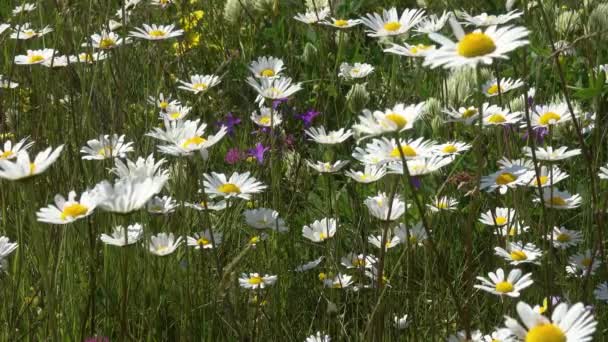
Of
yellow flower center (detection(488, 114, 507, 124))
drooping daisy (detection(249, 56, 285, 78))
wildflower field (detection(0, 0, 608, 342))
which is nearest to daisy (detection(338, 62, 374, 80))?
wildflower field (detection(0, 0, 608, 342))

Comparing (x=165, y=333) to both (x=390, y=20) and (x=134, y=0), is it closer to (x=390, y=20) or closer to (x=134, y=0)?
(x=390, y=20)

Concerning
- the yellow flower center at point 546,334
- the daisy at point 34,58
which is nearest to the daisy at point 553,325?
the yellow flower center at point 546,334

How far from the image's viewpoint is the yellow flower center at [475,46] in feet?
3.90

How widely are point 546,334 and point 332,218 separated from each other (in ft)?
3.90

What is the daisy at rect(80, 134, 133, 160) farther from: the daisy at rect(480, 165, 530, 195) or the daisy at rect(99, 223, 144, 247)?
the daisy at rect(480, 165, 530, 195)

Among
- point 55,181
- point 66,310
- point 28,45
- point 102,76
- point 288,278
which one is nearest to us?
point 66,310

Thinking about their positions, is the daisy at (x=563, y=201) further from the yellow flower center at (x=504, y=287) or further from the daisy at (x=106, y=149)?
the daisy at (x=106, y=149)

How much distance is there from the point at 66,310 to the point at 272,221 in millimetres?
441

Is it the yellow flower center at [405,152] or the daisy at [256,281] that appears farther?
the daisy at [256,281]

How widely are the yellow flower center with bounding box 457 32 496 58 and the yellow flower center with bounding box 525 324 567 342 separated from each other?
40cm

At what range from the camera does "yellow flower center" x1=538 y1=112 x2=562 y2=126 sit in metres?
1.90

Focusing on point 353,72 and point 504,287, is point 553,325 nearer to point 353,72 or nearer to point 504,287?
point 504,287

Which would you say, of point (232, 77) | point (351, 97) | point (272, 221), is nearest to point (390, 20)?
point (351, 97)

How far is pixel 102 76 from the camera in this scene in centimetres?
286
